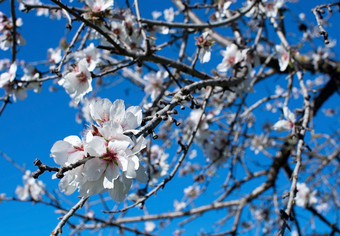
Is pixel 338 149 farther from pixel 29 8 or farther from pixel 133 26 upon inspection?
pixel 29 8

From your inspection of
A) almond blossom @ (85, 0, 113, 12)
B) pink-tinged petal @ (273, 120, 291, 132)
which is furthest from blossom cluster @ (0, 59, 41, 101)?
pink-tinged petal @ (273, 120, 291, 132)

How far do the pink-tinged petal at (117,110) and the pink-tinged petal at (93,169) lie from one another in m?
0.13

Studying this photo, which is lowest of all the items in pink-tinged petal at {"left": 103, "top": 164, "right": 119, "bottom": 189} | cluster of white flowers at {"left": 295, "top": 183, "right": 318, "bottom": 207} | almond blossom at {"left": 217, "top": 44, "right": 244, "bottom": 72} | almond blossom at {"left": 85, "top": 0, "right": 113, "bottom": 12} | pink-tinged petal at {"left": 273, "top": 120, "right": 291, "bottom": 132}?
pink-tinged petal at {"left": 103, "top": 164, "right": 119, "bottom": 189}

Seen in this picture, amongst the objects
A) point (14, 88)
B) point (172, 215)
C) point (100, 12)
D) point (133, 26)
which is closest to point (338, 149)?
point (172, 215)

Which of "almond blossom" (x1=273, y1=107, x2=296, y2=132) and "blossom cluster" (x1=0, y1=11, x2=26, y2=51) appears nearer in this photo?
"almond blossom" (x1=273, y1=107, x2=296, y2=132)

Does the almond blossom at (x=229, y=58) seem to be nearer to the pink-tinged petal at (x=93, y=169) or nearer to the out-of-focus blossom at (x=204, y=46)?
the out-of-focus blossom at (x=204, y=46)

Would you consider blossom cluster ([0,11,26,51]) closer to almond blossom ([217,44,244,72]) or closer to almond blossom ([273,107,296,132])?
almond blossom ([217,44,244,72])

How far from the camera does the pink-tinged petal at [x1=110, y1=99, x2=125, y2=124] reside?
80 centimetres

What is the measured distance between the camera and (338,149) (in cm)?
312

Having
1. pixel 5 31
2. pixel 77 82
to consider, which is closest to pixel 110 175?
pixel 77 82

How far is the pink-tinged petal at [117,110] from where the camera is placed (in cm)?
80

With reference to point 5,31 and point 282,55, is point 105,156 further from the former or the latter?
point 5,31

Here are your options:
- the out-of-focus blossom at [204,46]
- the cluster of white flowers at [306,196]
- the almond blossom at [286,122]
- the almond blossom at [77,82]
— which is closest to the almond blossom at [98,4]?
the almond blossom at [77,82]

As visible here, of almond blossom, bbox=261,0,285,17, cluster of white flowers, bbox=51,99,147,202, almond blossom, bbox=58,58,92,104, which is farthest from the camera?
almond blossom, bbox=261,0,285,17
